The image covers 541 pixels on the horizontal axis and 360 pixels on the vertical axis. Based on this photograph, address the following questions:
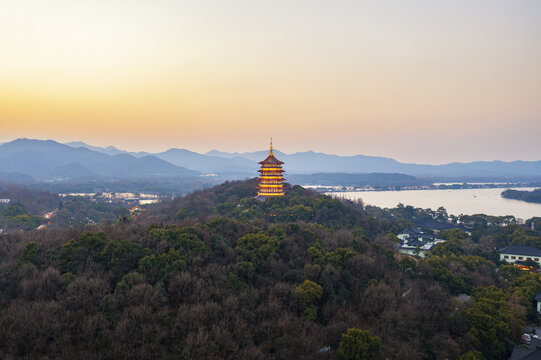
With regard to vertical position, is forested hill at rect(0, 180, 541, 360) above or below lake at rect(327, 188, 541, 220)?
above

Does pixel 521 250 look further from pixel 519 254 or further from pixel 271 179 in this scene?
pixel 271 179

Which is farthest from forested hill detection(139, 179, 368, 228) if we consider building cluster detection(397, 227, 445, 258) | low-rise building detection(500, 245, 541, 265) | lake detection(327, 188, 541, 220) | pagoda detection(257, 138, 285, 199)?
lake detection(327, 188, 541, 220)

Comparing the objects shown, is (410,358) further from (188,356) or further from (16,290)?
(16,290)

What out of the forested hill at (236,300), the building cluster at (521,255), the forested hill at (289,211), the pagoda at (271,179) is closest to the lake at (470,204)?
the pagoda at (271,179)

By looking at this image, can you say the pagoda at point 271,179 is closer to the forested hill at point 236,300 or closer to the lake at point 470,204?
the lake at point 470,204

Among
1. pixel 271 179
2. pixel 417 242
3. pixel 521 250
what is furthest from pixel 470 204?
pixel 271 179

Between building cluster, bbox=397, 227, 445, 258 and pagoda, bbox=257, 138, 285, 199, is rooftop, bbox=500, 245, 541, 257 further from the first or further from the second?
pagoda, bbox=257, 138, 285, 199
